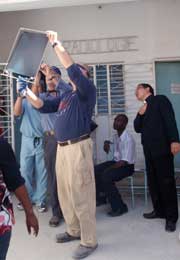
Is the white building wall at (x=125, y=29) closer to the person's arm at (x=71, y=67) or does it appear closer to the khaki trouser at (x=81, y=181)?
the khaki trouser at (x=81, y=181)

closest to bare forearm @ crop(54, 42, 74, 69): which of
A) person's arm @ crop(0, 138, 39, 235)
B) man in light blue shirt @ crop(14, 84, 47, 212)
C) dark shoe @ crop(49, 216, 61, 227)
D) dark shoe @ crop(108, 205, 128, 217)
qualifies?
person's arm @ crop(0, 138, 39, 235)

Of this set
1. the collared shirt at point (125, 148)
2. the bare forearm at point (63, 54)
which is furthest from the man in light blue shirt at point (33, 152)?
the bare forearm at point (63, 54)

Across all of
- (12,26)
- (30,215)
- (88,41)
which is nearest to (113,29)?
(88,41)

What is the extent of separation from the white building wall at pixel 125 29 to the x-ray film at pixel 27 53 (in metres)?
2.93

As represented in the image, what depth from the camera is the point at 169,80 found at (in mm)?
6523

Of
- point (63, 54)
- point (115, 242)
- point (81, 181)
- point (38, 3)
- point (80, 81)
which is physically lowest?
point (115, 242)

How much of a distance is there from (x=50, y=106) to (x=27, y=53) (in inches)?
23.9

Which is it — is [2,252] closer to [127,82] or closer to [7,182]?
[7,182]

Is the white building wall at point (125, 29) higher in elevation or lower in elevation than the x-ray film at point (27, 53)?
higher

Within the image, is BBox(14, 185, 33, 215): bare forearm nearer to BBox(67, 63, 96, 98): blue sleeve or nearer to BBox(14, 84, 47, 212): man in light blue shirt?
BBox(67, 63, 96, 98): blue sleeve

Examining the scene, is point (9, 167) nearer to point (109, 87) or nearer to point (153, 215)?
point (153, 215)

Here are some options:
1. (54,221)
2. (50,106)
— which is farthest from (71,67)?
(54,221)

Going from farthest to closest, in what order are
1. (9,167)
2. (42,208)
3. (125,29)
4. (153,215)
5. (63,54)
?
1. (125,29)
2. (42,208)
3. (153,215)
4. (63,54)
5. (9,167)

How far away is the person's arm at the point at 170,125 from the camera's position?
13.8 feet
